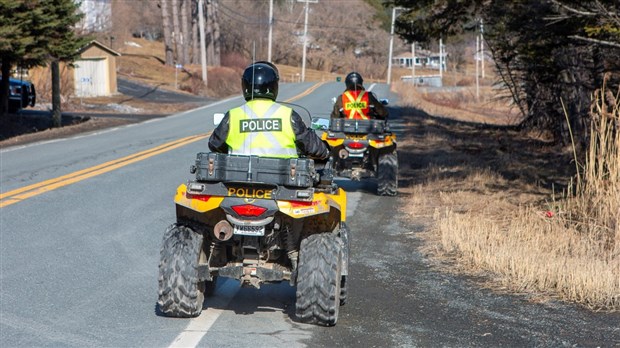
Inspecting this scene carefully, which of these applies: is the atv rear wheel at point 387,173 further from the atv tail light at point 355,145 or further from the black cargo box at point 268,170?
the black cargo box at point 268,170

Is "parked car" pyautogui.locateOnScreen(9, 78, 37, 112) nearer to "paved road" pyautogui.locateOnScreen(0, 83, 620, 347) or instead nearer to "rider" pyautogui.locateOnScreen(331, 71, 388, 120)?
"rider" pyautogui.locateOnScreen(331, 71, 388, 120)

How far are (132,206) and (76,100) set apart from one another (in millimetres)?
39226

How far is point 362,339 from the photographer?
257 inches

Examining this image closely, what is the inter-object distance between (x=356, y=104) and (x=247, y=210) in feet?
27.3

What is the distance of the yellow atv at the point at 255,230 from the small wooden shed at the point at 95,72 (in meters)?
49.9

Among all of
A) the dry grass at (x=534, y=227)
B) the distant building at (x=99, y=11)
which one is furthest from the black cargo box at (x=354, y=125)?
Result: the distant building at (x=99, y=11)

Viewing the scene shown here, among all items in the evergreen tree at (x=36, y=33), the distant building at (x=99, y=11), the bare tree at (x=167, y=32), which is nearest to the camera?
the evergreen tree at (x=36, y=33)

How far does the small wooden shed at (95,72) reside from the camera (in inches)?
2195

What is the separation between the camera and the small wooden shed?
183 feet

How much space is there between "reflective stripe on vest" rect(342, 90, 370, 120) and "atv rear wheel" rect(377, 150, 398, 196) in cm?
77

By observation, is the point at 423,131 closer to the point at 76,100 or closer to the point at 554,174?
the point at 554,174

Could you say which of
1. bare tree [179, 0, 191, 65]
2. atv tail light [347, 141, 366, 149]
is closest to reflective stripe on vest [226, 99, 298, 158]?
atv tail light [347, 141, 366, 149]

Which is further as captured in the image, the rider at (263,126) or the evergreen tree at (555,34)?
the evergreen tree at (555,34)

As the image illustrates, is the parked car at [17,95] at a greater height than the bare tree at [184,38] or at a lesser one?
lesser
